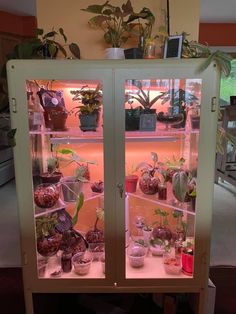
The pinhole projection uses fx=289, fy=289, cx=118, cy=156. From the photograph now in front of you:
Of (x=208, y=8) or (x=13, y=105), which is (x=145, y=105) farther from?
(x=208, y=8)

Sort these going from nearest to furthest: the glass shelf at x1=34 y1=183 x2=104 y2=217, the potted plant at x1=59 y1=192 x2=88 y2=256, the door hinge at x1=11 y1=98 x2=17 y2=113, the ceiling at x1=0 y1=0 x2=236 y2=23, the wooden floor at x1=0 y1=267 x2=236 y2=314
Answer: the door hinge at x1=11 y1=98 x2=17 y2=113 < the glass shelf at x1=34 y1=183 x2=104 y2=217 < the potted plant at x1=59 y1=192 x2=88 y2=256 < the wooden floor at x1=0 y1=267 x2=236 y2=314 < the ceiling at x1=0 y1=0 x2=236 y2=23

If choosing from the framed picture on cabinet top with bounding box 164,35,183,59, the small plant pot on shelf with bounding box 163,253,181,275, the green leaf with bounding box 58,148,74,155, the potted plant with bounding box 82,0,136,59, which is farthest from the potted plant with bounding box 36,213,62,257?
the framed picture on cabinet top with bounding box 164,35,183,59

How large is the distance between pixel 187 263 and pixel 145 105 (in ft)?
2.90

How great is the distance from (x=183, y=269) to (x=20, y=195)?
0.96 metres

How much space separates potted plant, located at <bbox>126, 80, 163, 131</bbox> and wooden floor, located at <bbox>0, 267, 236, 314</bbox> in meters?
1.18

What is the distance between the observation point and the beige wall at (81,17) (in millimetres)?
1678

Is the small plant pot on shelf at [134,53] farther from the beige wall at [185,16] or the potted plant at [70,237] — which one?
the potted plant at [70,237]

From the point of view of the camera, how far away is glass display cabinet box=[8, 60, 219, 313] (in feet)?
4.48

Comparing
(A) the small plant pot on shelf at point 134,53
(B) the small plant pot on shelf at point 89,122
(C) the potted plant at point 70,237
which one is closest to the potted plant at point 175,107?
(A) the small plant pot on shelf at point 134,53

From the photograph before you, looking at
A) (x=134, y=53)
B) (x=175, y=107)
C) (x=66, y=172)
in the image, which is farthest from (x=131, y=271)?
(x=134, y=53)

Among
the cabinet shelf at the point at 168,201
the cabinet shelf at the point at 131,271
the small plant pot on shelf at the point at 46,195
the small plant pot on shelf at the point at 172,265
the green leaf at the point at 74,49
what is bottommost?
the cabinet shelf at the point at 131,271

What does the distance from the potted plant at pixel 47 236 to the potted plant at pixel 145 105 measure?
0.73 meters

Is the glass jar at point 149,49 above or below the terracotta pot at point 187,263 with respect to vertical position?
above

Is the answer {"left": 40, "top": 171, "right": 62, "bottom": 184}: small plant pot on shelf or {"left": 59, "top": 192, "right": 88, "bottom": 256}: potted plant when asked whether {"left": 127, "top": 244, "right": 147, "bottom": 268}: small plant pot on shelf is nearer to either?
{"left": 59, "top": 192, "right": 88, "bottom": 256}: potted plant
